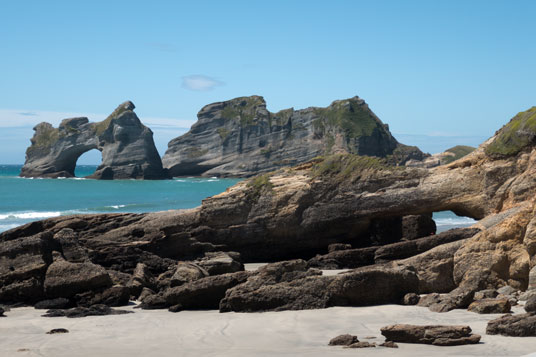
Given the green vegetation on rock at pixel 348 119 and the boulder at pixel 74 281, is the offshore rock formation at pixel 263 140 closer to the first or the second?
the green vegetation on rock at pixel 348 119

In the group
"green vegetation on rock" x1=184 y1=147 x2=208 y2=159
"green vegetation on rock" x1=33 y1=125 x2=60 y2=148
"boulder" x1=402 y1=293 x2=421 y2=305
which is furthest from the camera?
"green vegetation on rock" x1=184 y1=147 x2=208 y2=159

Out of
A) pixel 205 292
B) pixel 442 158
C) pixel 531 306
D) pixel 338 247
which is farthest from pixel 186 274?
pixel 442 158

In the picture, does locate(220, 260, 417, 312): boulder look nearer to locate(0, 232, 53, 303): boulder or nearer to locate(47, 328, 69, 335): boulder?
locate(47, 328, 69, 335): boulder

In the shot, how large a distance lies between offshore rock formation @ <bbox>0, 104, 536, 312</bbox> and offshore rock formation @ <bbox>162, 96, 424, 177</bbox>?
344ft

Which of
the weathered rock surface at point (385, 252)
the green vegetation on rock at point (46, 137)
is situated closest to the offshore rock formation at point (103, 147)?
the green vegetation on rock at point (46, 137)

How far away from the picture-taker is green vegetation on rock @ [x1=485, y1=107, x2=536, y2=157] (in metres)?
16.0

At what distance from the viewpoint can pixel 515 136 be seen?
1625 centimetres

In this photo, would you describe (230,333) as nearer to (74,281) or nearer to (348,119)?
(74,281)

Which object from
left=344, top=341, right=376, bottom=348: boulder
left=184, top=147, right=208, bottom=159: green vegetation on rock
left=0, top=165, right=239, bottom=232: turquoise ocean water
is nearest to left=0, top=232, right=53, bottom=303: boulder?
left=344, top=341, right=376, bottom=348: boulder

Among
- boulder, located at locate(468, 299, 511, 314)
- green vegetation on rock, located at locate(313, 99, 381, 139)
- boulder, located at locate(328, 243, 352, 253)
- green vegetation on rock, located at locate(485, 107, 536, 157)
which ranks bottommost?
boulder, located at locate(468, 299, 511, 314)

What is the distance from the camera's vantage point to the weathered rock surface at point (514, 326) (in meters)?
8.76

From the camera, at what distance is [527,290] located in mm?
11805

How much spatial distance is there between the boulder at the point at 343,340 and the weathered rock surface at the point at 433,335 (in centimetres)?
43

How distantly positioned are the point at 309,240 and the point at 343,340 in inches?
324
